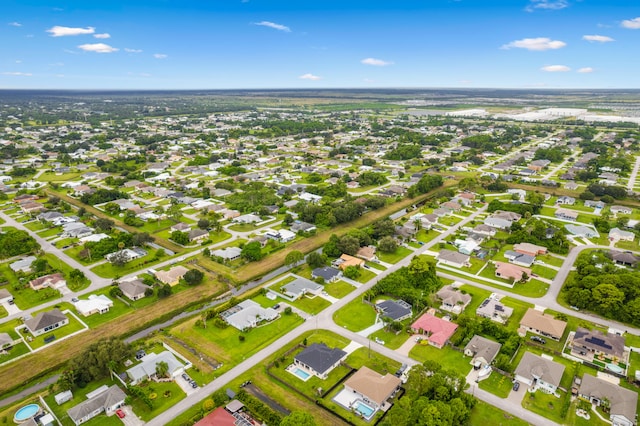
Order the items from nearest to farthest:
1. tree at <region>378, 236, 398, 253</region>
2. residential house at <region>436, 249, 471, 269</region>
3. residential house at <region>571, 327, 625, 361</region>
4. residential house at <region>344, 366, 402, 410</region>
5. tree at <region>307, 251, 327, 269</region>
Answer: residential house at <region>344, 366, 402, 410</region> → residential house at <region>571, 327, 625, 361</region> → tree at <region>307, 251, 327, 269</region> → residential house at <region>436, 249, 471, 269</region> → tree at <region>378, 236, 398, 253</region>

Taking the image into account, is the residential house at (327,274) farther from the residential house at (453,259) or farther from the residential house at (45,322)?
the residential house at (45,322)

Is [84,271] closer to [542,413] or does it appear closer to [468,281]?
[468,281]

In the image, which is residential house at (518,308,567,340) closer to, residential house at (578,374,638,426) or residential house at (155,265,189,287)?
residential house at (578,374,638,426)

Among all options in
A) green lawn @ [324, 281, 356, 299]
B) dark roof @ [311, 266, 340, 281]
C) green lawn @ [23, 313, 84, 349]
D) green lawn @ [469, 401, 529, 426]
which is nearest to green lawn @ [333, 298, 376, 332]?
green lawn @ [324, 281, 356, 299]

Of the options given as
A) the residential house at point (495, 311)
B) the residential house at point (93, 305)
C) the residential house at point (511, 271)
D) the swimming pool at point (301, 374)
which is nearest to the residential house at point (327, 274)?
the swimming pool at point (301, 374)

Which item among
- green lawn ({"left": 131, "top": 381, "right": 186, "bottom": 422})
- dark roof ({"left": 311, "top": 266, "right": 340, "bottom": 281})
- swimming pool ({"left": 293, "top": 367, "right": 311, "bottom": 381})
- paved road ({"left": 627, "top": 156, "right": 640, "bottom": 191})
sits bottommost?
green lawn ({"left": 131, "top": 381, "right": 186, "bottom": 422})
